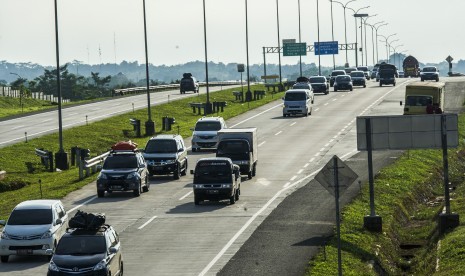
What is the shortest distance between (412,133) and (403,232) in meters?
5.11

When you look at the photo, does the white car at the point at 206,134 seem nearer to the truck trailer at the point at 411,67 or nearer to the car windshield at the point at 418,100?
the car windshield at the point at 418,100

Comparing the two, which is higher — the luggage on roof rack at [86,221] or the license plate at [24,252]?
the luggage on roof rack at [86,221]

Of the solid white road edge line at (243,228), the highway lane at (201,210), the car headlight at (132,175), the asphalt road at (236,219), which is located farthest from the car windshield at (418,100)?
the car headlight at (132,175)

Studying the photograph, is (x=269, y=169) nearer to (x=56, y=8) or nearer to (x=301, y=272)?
(x=56, y=8)

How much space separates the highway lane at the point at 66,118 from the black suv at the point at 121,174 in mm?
26837

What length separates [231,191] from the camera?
49.4 meters

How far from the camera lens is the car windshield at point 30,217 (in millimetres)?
36906

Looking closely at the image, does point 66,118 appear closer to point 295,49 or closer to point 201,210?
point 201,210

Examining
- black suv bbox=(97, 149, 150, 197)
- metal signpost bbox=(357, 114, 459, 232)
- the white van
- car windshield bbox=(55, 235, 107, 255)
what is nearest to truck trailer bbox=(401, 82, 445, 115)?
the white van

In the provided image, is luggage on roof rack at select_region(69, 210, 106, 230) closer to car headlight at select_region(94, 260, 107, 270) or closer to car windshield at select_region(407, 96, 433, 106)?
car headlight at select_region(94, 260, 107, 270)

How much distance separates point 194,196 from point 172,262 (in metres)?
14.4

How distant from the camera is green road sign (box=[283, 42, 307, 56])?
175750mm

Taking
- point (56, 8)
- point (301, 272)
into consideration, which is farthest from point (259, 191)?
point (301, 272)

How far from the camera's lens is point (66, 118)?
331ft
